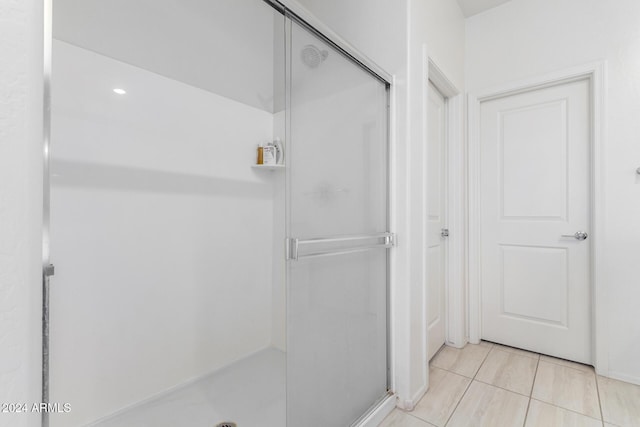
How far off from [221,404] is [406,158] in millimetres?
1733

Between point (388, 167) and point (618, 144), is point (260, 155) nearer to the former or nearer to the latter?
point (388, 167)

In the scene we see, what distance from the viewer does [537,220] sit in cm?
228

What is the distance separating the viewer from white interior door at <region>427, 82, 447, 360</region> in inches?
85.9

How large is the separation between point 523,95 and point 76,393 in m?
3.41

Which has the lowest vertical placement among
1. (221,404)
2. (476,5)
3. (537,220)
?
(221,404)

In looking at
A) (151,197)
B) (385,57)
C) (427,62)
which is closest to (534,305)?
(427,62)

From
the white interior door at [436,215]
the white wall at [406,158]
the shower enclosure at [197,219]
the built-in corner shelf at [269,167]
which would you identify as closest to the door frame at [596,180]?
the white interior door at [436,215]

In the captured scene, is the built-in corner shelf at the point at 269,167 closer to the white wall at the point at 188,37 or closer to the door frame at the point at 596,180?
the white wall at the point at 188,37

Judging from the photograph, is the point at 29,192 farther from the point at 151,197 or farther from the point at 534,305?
the point at 534,305

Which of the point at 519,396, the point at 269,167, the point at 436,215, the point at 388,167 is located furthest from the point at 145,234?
the point at 519,396

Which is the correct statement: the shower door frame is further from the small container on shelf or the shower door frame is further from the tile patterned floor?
the small container on shelf

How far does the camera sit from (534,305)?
2.30m

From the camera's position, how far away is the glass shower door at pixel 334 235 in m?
1.16

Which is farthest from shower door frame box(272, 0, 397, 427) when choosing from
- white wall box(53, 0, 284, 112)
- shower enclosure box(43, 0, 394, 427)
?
white wall box(53, 0, 284, 112)
